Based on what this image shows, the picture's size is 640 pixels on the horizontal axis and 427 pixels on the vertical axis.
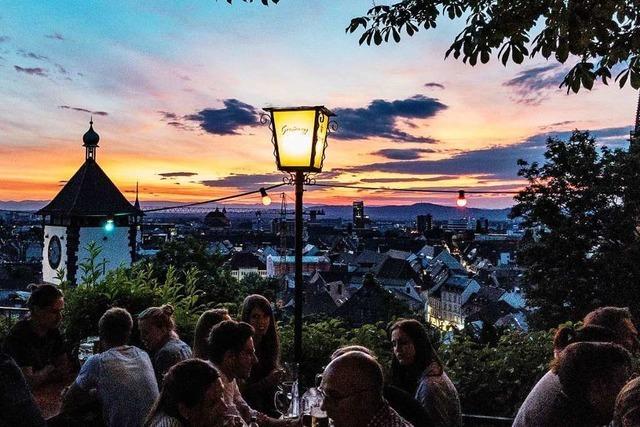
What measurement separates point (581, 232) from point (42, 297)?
61.9 feet

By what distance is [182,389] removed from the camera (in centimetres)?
262

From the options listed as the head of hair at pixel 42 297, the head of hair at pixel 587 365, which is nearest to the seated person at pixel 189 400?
the head of hair at pixel 587 365

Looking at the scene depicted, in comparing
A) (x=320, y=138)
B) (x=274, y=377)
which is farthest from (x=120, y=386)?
(x=320, y=138)

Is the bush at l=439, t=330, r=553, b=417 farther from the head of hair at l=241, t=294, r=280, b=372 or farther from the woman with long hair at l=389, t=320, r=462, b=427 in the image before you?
the head of hair at l=241, t=294, r=280, b=372

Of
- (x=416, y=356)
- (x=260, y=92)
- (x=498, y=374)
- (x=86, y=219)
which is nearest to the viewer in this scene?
(x=416, y=356)

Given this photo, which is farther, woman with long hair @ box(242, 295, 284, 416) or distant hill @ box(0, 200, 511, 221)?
distant hill @ box(0, 200, 511, 221)

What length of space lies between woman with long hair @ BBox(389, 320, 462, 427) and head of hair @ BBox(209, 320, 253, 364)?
3.75 feet

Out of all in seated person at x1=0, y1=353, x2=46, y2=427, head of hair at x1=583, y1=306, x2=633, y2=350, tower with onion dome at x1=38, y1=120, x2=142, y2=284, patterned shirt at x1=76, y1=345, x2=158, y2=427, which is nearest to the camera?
seated person at x1=0, y1=353, x2=46, y2=427

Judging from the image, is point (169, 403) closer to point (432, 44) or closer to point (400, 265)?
point (432, 44)

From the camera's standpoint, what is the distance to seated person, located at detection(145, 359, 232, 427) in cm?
261

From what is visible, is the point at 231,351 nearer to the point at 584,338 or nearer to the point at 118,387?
the point at 118,387

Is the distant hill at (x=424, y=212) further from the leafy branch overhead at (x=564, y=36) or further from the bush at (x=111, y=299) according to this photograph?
the leafy branch overhead at (x=564, y=36)

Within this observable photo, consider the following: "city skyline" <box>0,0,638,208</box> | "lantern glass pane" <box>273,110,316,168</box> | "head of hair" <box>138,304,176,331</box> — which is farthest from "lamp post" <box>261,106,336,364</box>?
"head of hair" <box>138,304,176,331</box>

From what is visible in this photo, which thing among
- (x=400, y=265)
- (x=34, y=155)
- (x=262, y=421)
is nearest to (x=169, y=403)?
(x=262, y=421)
